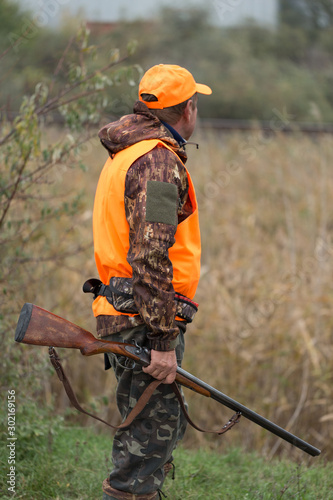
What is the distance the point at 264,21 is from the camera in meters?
23.1

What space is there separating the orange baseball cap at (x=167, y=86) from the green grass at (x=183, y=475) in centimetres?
200

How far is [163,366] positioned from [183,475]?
1290mm

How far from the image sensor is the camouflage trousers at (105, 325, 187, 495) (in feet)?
8.35

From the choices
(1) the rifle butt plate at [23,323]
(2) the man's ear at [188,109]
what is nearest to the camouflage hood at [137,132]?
(2) the man's ear at [188,109]

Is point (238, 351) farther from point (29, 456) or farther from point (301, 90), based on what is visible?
point (301, 90)

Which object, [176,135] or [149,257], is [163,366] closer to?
[149,257]

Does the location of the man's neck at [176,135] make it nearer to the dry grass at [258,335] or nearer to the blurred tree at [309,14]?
the dry grass at [258,335]

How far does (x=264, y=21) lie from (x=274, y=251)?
19110 millimetres

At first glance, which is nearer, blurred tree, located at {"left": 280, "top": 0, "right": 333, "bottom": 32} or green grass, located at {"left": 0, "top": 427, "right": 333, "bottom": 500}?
green grass, located at {"left": 0, "top": 427, "right": 333, "bottom": 500}

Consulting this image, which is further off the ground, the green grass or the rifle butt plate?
the rifle butt plate

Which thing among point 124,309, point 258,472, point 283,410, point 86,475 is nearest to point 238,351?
point 283,410

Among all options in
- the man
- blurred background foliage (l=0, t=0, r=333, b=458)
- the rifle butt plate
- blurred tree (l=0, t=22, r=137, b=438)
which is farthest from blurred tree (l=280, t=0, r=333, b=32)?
the rifle butt plate

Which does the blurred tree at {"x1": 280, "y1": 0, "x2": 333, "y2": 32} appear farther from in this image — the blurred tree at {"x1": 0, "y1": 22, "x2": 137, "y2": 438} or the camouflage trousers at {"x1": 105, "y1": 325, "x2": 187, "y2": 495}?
the camouflage trousers at {"x1": 105, "y1": 325, "x2": 187, "y2": 495}

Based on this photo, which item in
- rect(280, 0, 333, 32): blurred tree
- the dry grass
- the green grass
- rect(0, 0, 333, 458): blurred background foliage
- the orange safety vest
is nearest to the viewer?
the orange safety vest
